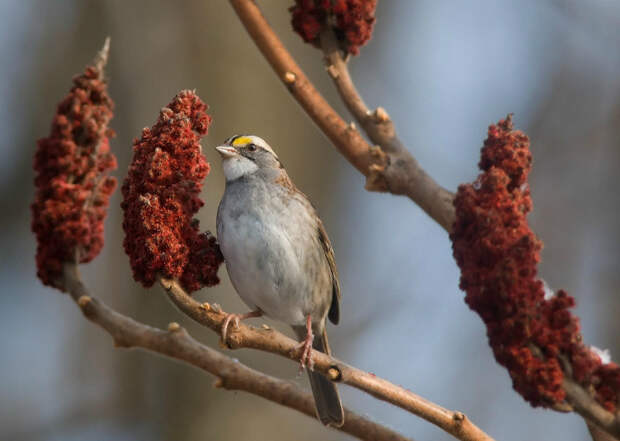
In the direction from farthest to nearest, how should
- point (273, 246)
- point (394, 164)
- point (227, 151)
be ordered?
1. point (227, 151)
2. point (273, 246)
3. point (394, 164)

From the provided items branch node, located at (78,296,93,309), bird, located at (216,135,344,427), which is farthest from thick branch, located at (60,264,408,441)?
bird, located at (216,135,344,427)

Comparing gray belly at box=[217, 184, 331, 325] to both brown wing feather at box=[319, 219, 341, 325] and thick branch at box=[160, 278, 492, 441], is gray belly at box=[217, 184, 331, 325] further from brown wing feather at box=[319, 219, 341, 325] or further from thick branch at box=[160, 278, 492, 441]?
thick branch at box=[160, 278, 492, 441]

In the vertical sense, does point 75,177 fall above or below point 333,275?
below

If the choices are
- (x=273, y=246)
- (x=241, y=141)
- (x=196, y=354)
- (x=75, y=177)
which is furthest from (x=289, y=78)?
(x=241, y=141)

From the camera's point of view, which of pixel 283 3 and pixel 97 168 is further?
pixel 283 3

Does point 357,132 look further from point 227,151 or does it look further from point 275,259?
point 227,151

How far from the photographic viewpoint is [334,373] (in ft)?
8.21

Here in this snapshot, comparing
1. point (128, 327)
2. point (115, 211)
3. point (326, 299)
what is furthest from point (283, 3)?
point (128, 327)

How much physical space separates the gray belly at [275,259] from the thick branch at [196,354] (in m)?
1.36

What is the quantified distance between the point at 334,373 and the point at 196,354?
0.39 meters

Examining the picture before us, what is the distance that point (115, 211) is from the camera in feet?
25.9

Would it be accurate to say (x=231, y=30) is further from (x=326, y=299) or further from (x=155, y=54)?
(x=326, y=299)

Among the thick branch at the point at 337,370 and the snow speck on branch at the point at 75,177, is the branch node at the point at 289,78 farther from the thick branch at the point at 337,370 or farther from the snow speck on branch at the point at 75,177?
the thick branch at the point at 337,370

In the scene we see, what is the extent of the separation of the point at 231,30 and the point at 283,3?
2.29ft
